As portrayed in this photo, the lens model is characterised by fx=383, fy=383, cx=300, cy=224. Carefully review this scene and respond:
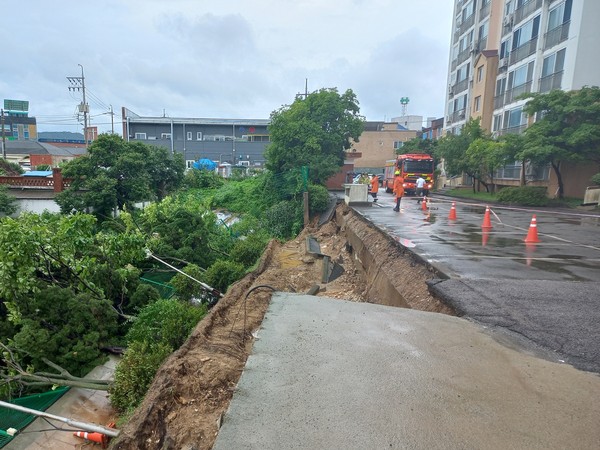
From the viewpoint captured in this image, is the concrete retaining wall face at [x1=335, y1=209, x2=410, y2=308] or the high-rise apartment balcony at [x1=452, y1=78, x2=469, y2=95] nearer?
the concrete retaining wall face at [x1=335, y1=209, x2=410, y2=308]

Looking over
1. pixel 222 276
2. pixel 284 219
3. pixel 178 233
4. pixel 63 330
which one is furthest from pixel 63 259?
pixel 284 219

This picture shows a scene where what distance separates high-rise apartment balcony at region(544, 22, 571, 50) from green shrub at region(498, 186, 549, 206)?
33.4ft

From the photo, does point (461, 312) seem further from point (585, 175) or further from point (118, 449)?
point (585, 175)

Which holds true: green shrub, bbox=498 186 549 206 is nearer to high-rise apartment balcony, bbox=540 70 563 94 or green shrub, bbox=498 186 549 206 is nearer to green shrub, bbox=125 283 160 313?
high-rise apartment balcony, bbox=540 70 563 94

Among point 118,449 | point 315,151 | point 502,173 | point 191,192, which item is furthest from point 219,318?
point 502,173

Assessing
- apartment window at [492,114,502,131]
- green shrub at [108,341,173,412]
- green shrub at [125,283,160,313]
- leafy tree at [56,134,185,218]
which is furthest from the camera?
apartment window at [492,114,502,131]

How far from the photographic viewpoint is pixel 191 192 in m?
33.9

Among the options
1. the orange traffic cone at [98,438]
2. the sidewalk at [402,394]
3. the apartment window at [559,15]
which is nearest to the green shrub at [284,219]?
the orange traffic cone at [98,438]

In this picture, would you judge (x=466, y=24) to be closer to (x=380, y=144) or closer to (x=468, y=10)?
(x=468, y=10)

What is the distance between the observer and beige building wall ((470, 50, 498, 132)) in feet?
115

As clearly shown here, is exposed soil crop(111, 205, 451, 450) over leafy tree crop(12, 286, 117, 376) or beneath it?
over

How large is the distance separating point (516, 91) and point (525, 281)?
30.2 metres

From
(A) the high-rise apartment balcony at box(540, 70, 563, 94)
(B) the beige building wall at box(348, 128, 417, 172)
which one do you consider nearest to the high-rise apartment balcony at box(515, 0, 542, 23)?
(A) the high-rise apartment balcony at box(540, 70, 563, 94)

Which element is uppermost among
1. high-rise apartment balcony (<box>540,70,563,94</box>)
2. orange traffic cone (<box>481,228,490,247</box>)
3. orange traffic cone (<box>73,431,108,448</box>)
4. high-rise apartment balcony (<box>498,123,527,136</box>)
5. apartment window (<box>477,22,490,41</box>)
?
apartment window (<box>477,22,490,41</box>)
